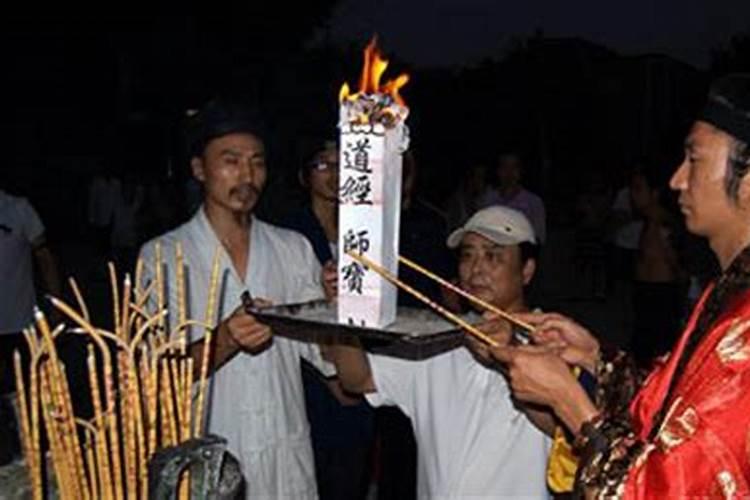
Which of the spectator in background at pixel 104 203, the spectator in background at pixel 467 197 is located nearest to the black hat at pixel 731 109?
the spectator in background at pixel 467 197

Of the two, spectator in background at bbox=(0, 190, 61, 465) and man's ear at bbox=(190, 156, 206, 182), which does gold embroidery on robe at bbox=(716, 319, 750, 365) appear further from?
spectator in background at bbox=(0, 190, 61, 465)

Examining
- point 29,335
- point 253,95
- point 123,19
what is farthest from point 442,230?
point 123,19

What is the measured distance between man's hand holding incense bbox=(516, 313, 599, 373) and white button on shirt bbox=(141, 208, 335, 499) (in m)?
0.78

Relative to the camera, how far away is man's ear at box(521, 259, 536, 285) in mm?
3262

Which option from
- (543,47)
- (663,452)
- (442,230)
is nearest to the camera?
(663,452)

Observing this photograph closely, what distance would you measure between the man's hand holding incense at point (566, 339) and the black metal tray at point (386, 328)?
199mm

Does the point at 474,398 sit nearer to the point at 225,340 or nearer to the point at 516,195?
the point at 225,340

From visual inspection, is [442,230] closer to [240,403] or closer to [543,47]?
[240,403]

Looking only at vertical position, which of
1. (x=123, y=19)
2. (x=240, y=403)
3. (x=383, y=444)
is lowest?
(x=383, y=444)

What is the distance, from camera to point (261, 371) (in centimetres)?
310

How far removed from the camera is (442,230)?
4.75 meters

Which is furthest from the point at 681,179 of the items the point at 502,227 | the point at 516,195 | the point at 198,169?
the point at 516,195

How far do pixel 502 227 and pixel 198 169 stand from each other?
0.95 m

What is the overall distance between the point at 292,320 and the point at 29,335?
797 millimetres
